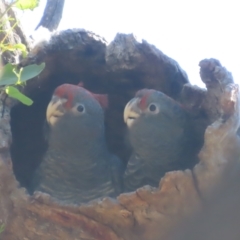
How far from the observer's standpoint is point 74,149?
112cm

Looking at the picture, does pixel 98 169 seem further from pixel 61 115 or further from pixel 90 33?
pixel 90 33

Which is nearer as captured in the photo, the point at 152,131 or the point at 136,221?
the point at 136,221

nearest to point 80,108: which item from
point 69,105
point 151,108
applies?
point 69,105

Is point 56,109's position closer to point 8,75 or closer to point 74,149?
point 74,149

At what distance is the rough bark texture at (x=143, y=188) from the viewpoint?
2.96ft

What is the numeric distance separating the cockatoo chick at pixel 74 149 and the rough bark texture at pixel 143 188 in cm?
9

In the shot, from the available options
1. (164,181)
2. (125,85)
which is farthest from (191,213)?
(125,85)

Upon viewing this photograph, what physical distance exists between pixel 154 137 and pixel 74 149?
0.18 m

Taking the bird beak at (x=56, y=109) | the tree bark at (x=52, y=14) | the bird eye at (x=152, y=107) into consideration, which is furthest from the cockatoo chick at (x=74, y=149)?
the tree bark at (x=52, y=14)

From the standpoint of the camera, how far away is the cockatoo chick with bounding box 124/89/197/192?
43.2 inches

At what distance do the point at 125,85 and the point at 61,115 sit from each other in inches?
10.0

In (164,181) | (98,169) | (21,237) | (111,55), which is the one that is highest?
(111,55)

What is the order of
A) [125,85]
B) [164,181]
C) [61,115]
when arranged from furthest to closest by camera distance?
[125,85] < [61,115] < [164,181]

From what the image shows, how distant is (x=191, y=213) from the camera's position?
3.02 ft
